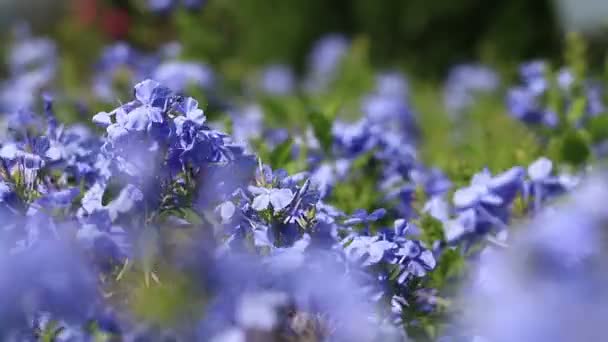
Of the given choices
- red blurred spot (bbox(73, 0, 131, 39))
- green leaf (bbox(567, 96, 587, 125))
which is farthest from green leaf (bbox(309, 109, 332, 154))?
red blurred spot (bbox(73, 0, 131, 39))

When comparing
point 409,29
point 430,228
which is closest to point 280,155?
point 430,228

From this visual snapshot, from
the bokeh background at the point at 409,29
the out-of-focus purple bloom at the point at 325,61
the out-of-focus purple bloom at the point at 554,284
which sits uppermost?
the bokeh background at the point at 409,29

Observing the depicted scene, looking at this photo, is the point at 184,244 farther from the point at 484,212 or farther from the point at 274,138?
the point at 274,138

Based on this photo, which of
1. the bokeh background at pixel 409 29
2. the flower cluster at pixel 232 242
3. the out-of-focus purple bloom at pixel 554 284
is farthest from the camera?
the bokeh background at pixel 409 29

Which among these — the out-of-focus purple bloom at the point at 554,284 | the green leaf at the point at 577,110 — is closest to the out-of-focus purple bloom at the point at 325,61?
the green leaf at the point at 577,110

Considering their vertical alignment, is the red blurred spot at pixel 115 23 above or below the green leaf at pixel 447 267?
above

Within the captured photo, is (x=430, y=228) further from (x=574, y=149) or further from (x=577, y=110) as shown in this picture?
(x=577, y=110)

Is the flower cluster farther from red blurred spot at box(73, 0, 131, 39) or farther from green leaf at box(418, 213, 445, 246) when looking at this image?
red blurred spot at box(73, 0, 131, 39)

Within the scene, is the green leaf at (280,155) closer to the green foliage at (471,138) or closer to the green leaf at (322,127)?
the green leaf at (322,127)
